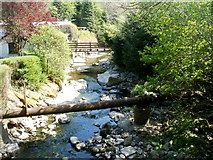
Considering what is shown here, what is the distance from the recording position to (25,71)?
8.11 m

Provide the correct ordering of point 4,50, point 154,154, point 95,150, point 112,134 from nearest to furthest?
1. point 154,154
2. point 95,150
3. point 112,134
4. point 4,50

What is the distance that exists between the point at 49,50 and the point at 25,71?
2353mm

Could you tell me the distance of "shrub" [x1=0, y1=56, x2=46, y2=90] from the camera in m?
7.79

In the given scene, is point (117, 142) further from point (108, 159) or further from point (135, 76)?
point (135, 76)

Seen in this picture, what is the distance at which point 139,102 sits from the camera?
546 cm

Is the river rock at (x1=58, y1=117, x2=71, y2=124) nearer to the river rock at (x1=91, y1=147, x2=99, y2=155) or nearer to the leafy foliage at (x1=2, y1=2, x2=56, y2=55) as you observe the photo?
the river rock at (x1=91, y1=147, x2=99, y2=155)

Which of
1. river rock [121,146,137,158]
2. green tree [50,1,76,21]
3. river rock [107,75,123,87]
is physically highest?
green tree [50,1,76,21]

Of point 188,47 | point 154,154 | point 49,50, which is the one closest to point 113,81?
point 49,50

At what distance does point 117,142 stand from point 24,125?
2.92 metres

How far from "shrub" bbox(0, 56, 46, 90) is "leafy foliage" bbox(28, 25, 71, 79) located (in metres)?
1.14

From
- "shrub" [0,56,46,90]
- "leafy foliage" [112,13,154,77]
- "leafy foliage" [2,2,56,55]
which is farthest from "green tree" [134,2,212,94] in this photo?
"leafy foliage" [2,2,56,55]

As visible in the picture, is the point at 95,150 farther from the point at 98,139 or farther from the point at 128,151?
the point at 128,151

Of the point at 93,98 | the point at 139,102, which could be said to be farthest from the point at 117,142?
the point at 93,98

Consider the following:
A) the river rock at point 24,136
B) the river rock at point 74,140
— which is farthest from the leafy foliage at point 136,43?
the river rock at point 24,136
